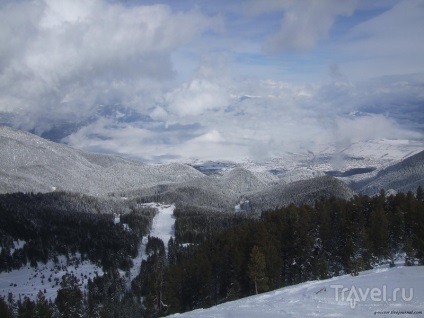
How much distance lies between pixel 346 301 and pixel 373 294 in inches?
129

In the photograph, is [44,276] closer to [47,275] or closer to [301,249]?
[47,275]

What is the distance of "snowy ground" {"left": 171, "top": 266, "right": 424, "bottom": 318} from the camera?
30.3 m

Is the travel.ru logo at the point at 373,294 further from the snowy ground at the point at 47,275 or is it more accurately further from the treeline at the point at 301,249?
the snowy ground at the point at 47,275

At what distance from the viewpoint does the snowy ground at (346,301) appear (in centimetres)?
3031

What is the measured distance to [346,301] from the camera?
33.7 meters

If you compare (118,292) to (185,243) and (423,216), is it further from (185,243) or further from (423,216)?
(423,216)

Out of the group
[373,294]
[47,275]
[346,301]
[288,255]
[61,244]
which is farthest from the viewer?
[61,244]

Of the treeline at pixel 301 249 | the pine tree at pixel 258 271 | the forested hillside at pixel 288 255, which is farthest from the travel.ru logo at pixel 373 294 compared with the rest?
the treeline at pixel 301 249

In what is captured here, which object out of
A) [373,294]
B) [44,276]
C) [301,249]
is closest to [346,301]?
[373,294]

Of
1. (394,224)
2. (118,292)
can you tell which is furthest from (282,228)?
(118,292)

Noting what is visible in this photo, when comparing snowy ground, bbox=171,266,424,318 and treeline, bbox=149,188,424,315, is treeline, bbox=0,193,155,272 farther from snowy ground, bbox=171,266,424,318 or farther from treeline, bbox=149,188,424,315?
snowy ground, bbox=171,266,424,318

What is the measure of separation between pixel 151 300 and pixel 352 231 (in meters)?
37.2

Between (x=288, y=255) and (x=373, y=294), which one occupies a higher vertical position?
(x=288, y=255)

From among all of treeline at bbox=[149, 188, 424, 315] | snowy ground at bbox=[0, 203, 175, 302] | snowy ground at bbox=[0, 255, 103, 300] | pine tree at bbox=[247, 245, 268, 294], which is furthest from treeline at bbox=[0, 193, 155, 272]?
pine tree at bbox=[247, 245, 268, 294]
